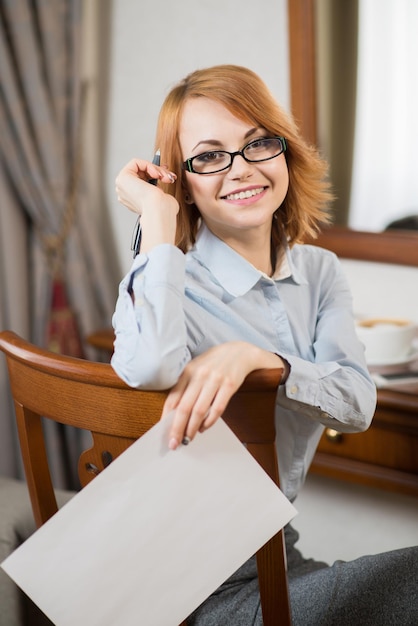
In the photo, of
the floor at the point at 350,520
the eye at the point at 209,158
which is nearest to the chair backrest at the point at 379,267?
the floor at the point at 350,520

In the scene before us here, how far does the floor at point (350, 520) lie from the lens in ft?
7.30

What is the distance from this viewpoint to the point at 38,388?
1.06 m

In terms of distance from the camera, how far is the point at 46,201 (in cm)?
250

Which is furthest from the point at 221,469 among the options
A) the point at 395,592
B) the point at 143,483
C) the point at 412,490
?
the point at 412,490

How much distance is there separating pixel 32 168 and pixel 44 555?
66.9 inches

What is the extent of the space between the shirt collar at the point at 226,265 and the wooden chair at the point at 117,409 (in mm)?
353

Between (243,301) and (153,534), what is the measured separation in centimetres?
45

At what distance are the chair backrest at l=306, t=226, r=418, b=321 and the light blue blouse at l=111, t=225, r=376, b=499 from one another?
0.75m

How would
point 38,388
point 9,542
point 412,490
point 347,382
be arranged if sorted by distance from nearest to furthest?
1. point 38,388
2. point 347,382
3. point 9,542
4. point 412,490

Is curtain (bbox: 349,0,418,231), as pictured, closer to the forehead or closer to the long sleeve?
the forehead

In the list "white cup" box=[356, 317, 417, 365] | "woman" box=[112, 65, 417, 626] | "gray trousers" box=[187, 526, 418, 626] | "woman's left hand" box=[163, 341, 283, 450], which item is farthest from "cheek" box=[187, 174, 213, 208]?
"white cup" box=[356, 317, 417, 365]

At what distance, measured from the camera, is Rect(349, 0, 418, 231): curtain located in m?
2.02

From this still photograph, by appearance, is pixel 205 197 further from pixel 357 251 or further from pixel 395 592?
pixel 357 251

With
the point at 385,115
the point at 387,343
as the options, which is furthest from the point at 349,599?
the point at 385,115
